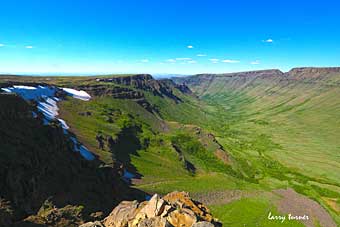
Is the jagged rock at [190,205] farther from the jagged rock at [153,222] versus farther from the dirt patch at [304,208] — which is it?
the dirt patch at [304,208]

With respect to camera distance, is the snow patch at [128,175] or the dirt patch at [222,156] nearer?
the snow patch at [128,175]

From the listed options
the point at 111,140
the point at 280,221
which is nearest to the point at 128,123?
the point at 111,140

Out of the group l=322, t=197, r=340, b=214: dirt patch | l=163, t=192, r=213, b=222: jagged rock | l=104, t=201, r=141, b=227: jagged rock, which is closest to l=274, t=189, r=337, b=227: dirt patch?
l=322, t=197, r=340, b=214: dirt patch

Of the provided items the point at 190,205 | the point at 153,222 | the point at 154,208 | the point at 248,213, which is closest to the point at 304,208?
the point at 248,213

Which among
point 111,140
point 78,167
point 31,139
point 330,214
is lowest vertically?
point 330,214

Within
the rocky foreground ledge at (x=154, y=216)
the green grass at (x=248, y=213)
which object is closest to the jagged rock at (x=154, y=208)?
the rocky foreground ledge at (x=154, y=216)

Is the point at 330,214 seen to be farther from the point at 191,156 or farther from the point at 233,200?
the point at 191,156

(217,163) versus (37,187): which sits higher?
(37,187)

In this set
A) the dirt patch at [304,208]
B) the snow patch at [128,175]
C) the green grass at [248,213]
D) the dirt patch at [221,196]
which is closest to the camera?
the green grass at [248,213]

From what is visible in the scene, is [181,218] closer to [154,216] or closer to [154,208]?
[154,216]
